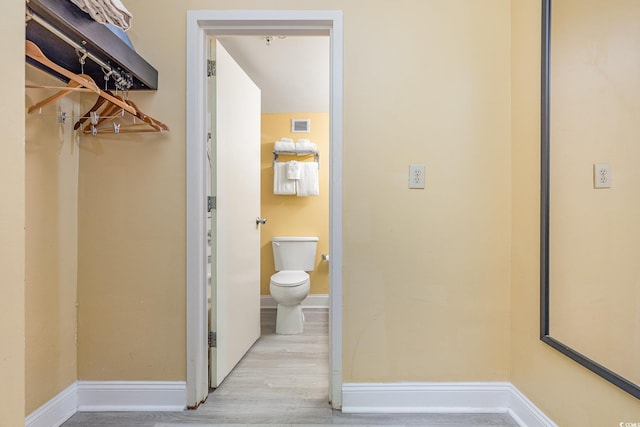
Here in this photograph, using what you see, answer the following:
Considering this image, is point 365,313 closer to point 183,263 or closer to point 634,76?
point 183,263

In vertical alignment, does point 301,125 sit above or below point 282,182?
above

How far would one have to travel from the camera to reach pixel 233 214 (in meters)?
2.04

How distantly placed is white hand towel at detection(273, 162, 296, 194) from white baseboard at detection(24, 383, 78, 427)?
223 centimetres

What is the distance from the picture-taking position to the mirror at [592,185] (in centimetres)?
99

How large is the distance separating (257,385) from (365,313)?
0.81 m

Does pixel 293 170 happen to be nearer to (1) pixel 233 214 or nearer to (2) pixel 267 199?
(2) pixel 267 199

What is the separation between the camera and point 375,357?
164 centimetres

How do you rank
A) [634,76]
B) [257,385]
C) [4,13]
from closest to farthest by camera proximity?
[4,13], [634,76], [257,385]

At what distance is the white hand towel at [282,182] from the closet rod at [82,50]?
187 centimetres

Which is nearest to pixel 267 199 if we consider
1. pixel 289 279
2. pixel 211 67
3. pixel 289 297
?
pixel 289 279

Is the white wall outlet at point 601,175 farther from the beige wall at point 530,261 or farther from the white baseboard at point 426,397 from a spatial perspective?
the white baseboard at point 426,397

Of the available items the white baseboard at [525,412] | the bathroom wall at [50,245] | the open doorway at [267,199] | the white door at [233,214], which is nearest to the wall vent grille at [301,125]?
the open doorway at [267,199]

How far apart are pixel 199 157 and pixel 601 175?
169 centimetres

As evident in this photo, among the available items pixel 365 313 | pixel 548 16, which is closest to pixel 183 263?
pixel 365 313
